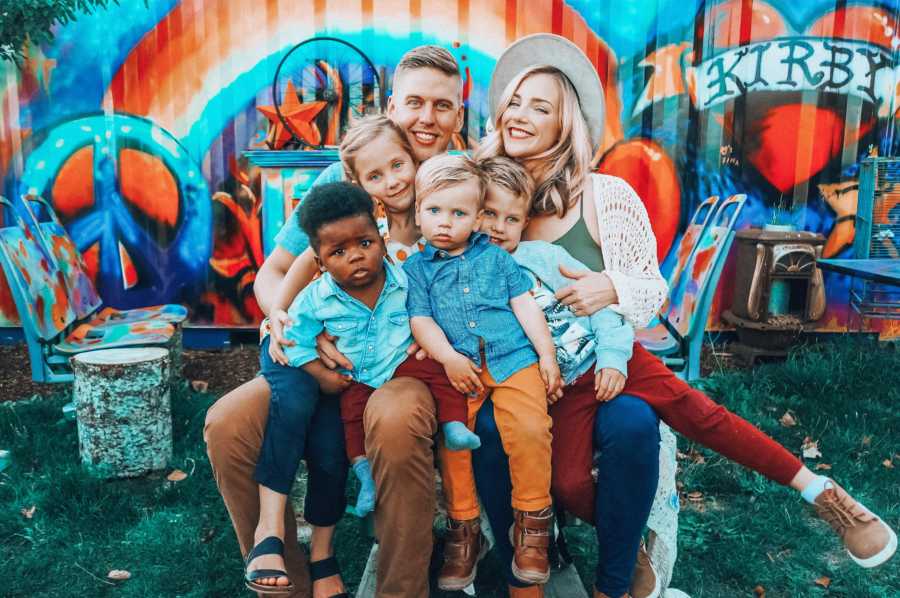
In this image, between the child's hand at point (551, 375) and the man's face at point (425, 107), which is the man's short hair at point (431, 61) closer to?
the man's face at point (425, 107)

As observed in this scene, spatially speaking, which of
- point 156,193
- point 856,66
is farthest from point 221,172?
point 856,66

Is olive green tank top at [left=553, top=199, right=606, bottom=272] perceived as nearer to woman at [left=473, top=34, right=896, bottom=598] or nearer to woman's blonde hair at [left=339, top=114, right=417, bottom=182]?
woman at [left=473, top=34, right=896, bottom=598]

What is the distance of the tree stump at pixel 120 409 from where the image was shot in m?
3.46

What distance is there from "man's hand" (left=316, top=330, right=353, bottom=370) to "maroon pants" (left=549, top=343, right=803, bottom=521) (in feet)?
2.26

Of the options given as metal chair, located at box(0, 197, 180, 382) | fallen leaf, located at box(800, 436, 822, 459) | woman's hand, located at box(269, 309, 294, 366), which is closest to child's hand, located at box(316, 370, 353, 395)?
woman's hand, located at box(269, 309, 294, 366)

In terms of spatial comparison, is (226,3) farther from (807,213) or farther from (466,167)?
(807,213)

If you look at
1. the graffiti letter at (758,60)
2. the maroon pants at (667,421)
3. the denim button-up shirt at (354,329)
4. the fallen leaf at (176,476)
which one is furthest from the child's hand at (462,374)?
the graffiti letter at (758,60)

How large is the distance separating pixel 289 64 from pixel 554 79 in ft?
11.8

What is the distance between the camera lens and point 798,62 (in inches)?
223

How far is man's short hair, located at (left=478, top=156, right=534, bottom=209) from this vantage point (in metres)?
2.37

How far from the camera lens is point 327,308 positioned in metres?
2.29

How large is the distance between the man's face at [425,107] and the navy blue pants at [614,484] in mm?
1115

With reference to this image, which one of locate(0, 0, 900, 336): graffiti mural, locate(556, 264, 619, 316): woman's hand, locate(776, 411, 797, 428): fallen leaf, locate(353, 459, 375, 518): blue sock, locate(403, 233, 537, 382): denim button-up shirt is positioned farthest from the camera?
locate(0, 0, 900, 336): graffiti mural

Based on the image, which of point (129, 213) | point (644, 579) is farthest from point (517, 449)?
point (129, 213)
